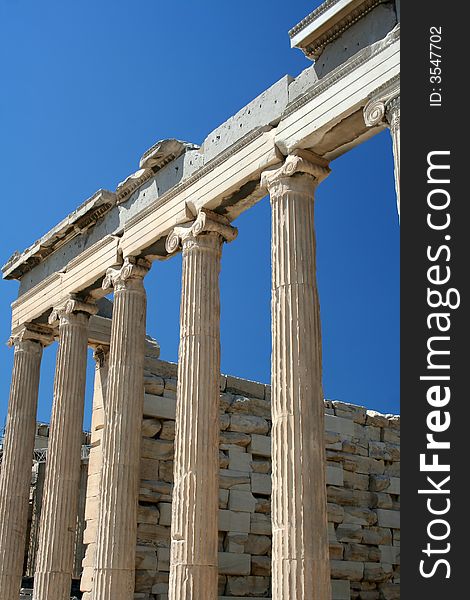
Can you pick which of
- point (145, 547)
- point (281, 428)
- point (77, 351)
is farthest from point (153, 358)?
point (281, 428)

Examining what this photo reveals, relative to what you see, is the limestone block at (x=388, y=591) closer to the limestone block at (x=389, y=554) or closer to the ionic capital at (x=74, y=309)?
the limestone block at (x=389, y=554)

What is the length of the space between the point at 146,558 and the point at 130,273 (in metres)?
6.76

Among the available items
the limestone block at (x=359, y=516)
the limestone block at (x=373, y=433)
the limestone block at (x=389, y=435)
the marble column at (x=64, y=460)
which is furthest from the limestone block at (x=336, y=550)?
the marble column at (x=64, y=460)

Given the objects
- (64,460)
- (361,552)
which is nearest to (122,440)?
(64,460)

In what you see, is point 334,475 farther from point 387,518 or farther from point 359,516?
point 387,518

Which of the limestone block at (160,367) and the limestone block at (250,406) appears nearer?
the limestone block at (160,367)

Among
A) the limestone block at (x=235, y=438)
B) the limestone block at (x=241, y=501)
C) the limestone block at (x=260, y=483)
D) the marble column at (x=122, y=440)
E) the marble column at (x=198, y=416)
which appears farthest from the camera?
the limestone block at (x=260, y=483)

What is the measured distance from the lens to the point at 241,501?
21.6 meters

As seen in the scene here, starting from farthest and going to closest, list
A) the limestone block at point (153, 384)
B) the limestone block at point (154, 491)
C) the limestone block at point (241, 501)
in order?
the limestone block at point (241, 501)
the limestone block at point (153, 384)
the limestone block at point (154, 491)

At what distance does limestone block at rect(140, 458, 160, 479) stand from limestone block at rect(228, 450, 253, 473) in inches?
Answer: 81.2

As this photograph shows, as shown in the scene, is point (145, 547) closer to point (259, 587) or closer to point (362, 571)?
point (259, 587)

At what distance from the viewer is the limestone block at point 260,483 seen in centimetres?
2206

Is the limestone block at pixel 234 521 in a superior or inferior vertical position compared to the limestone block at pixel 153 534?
superior

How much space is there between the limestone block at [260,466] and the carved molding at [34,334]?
6.33 m
